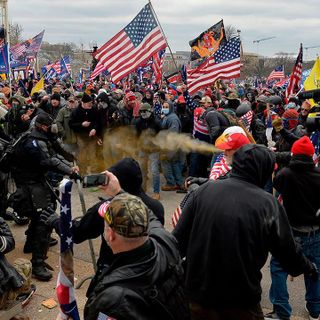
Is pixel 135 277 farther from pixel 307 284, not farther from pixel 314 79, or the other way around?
pixel 314 79

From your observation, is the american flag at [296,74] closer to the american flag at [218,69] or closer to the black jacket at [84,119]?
the american flag at [218,69]

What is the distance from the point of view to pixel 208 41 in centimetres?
1179

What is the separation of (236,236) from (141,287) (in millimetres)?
867

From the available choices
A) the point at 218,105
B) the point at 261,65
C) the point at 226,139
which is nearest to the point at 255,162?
the point at 226,139

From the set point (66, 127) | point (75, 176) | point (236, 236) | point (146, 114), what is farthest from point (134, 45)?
point (236, 236)

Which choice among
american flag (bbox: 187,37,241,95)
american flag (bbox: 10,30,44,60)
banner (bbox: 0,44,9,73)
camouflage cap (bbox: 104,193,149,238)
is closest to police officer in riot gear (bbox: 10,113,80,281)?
camouflage cap (bbox: 104,193,149,238)

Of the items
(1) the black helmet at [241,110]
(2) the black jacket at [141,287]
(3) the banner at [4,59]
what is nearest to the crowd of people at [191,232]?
(2) the black jacket at [141,287]

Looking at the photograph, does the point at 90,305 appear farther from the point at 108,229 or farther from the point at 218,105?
the point at 218,105

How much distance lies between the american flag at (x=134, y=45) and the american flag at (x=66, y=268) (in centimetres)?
540

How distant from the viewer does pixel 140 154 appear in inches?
355

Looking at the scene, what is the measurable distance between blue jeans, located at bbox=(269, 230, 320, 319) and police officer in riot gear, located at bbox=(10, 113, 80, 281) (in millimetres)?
2614

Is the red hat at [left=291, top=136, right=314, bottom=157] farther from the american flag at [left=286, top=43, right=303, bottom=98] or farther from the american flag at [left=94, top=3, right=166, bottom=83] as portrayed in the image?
the american flag at [left=286, top=43, right=303, bottom=98]

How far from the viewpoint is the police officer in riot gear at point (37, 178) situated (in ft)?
17.8

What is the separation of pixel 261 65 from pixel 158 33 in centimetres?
5740
